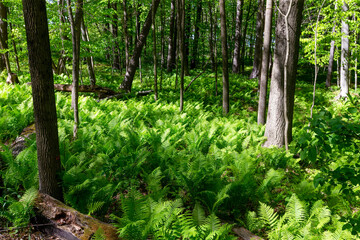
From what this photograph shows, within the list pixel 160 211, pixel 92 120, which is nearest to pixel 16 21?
pixel 92 120

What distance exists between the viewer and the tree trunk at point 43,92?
2475mm

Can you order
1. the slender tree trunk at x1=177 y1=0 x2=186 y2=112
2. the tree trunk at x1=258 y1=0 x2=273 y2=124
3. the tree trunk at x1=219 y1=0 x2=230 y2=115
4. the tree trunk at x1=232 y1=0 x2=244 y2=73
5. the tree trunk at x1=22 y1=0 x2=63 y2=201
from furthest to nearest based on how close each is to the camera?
the tree trunk at x1=232 y1=0 x2=244 y2=73 < the slender tree trunk at x1=177 y1=0 x2=186 y2=112 < the tree trunk at x1=219 y1=0 x2=230 y2=115 < the tree trunk at x1=258 y1=0 x2=273 y2=124 < the tree trunk at x1=22 y1=0 x2=63 y2=201

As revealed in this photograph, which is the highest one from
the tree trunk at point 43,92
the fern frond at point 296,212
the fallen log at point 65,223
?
the tree trunk at point 43,92

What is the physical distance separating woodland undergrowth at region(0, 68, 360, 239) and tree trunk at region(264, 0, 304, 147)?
49cm

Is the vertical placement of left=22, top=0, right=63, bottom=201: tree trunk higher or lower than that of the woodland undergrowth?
higher

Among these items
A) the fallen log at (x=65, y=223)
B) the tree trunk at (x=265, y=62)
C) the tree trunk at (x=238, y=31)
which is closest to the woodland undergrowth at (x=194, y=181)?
the fallen log at (x=65, y=223)

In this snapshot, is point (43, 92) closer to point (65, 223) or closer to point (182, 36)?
point (65, 223)

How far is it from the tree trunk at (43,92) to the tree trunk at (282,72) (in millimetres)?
4230

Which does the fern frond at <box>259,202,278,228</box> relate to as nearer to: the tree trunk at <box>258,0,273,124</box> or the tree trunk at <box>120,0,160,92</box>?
the tree trunk at <box>258,0,273,124</box>

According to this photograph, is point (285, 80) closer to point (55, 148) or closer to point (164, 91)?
point (55, 148)

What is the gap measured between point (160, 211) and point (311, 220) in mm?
1982

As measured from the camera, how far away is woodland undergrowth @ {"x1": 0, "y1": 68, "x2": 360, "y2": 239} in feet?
8.16

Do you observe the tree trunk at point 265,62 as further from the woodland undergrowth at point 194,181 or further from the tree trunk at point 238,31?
the tree trunk at point 238,31

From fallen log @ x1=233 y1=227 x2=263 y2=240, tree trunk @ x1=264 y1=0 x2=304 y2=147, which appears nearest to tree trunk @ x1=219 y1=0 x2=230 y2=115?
tree trunk @ x1=264 y1=0 x2=304 y2=147
